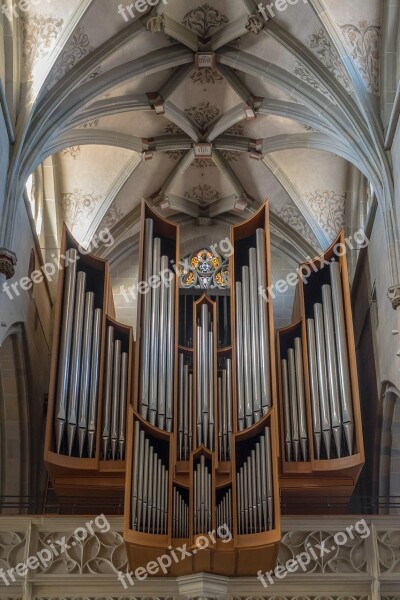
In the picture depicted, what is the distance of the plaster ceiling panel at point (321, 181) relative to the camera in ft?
55.7

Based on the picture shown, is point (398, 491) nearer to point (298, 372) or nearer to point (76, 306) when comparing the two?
point (298, 372)

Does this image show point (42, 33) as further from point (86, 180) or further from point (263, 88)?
point (263, 88)

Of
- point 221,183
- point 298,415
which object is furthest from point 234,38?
point 298,415

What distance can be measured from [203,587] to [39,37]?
26.7 ft

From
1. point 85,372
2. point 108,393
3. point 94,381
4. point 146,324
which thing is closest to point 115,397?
point 108,393

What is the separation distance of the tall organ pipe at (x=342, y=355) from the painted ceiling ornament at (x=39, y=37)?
5.41 meters

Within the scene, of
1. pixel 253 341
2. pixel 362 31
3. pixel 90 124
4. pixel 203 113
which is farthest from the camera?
pixel 203 113

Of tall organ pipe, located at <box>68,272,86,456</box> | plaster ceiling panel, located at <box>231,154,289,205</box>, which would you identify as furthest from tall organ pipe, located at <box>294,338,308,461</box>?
plaster ceiling panel, located at <box>231,154,289,205</box>

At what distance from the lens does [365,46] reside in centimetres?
1402

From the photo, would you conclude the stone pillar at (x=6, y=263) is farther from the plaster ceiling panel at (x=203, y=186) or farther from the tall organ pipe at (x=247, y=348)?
the plaster ceiling panel at (x=203, y=186)

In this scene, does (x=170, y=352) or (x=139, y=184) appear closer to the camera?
(x=170, y=352)

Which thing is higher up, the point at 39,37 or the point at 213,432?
the point at 39,37

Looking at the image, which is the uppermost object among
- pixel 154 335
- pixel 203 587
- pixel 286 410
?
pixel 154 335

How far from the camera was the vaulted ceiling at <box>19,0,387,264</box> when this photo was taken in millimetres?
13969
